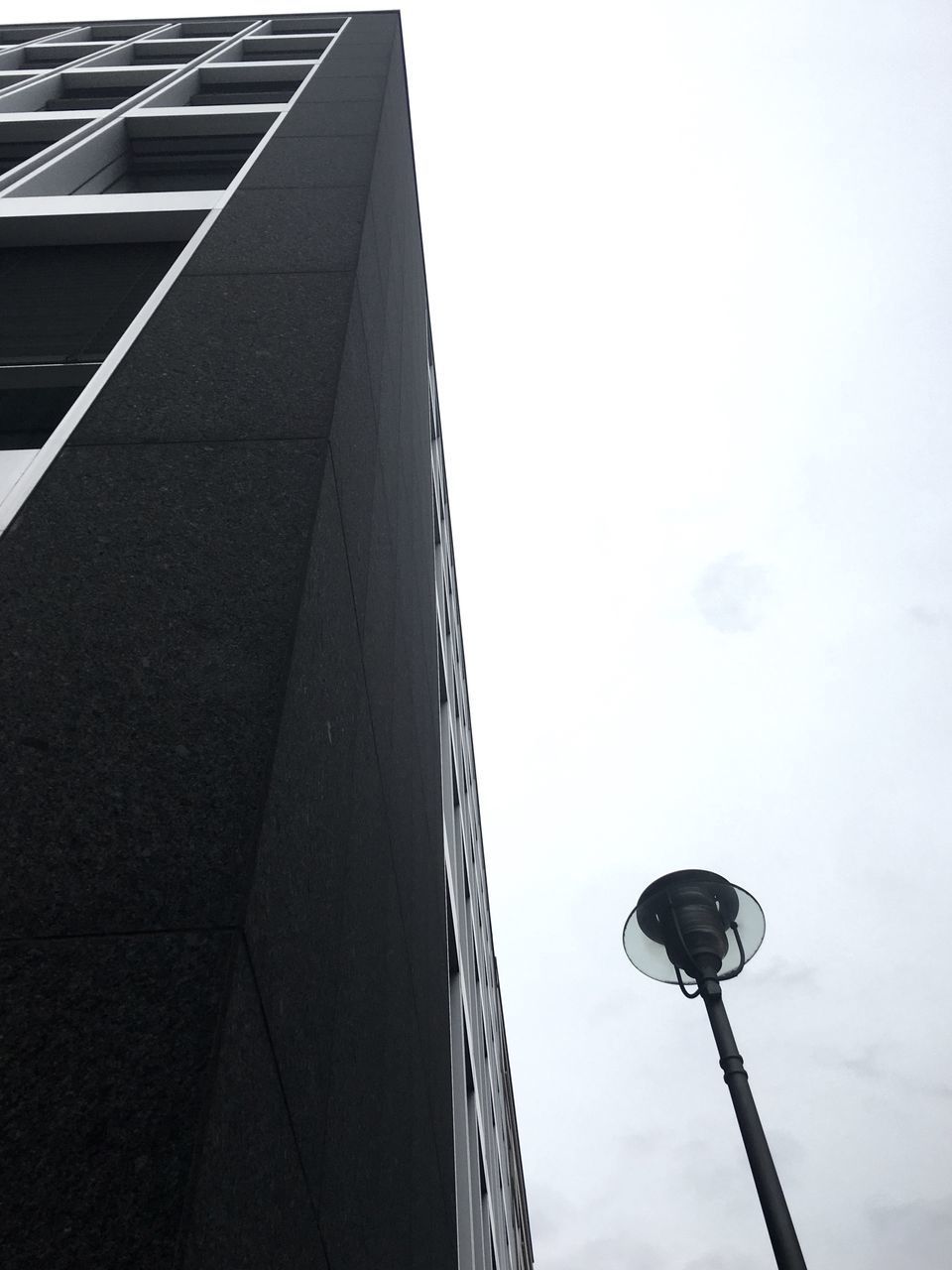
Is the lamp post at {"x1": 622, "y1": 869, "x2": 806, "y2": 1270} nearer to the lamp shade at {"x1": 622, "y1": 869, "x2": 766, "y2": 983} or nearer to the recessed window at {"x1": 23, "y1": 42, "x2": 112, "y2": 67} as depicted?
the lamp shade at {"x1": 622, "y1": 869, "x2": 766, "y2": 983}

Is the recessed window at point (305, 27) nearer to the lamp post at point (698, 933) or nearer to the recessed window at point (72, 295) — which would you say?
the recessed window at point (72, 295)

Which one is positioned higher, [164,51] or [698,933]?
[164,51]

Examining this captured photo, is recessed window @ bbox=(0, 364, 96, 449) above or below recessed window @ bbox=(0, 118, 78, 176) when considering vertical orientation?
below

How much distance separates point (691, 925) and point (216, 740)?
5.67m

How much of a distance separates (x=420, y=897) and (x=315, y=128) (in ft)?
24.8

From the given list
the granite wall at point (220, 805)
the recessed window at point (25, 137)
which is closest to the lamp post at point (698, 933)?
the granite wall at point (220, 805)

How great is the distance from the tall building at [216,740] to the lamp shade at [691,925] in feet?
6.64

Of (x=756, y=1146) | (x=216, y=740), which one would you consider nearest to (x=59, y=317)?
(x=216, y=740)

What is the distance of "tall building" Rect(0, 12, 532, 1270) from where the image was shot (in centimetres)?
294

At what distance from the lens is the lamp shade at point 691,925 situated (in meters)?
8.28

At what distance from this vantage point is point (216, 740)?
12.6ft

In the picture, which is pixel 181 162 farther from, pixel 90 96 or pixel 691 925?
pixel 691 925

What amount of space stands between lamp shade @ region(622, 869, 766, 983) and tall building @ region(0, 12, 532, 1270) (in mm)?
2024

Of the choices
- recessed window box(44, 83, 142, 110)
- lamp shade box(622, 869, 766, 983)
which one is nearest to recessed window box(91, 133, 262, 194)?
recessed window box(44, 83, 142, 110)
